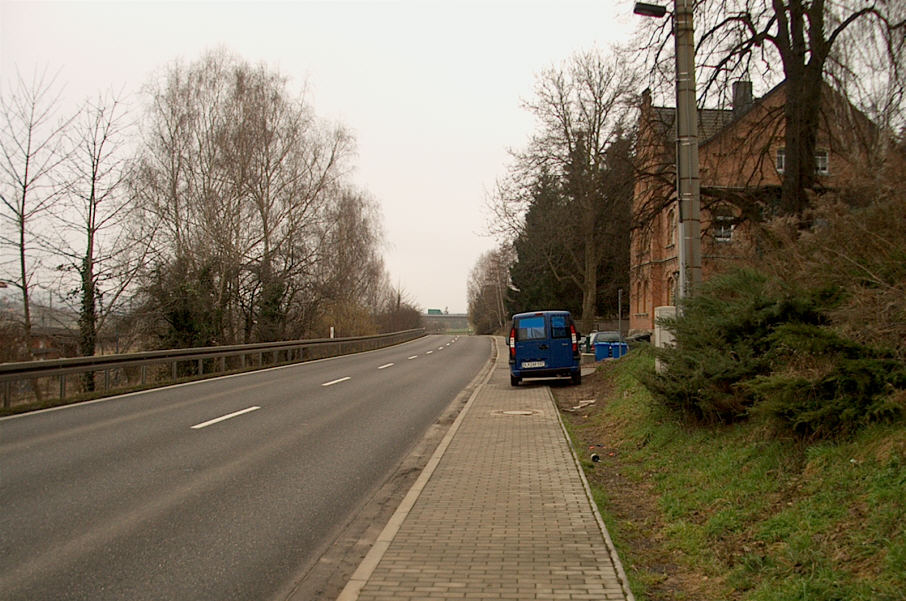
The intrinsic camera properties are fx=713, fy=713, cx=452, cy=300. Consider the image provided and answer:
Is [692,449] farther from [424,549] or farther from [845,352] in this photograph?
[424,549]

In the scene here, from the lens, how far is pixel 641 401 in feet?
36.7

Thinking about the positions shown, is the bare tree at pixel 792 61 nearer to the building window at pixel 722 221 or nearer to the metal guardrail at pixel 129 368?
the building window at pixel 722 221

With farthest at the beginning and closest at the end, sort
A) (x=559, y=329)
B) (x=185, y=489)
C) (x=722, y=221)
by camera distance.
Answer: (x=559, y=329), (x=722, y=221), (x=185, y=489)

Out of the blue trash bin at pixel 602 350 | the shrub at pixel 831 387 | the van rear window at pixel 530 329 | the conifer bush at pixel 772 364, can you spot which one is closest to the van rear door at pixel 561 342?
the van rear window at pixel 530 329

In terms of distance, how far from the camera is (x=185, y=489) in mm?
7129

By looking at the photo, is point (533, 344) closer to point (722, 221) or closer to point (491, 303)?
point (722, 221)

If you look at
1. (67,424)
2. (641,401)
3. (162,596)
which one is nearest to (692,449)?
(641,401)

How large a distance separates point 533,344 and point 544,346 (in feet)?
0.96

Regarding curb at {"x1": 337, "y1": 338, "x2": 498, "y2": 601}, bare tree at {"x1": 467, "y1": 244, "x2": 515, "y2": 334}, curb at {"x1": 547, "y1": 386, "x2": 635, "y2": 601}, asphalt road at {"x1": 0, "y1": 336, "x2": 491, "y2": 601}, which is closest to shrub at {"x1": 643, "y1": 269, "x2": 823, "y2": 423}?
curb at {"x1": 547, "y1": 386, "x2": 635, "y2": 601}

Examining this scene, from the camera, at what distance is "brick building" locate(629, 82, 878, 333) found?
42.4 ft

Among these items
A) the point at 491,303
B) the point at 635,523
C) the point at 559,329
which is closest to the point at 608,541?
the point at 635,523

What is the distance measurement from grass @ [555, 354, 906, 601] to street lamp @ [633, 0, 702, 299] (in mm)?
2811

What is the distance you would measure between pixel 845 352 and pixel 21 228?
21.0m

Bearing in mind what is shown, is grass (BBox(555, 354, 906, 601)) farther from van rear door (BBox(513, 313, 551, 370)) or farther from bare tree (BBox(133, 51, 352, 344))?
bare tree (BBox(133, 51, 352, 344))
